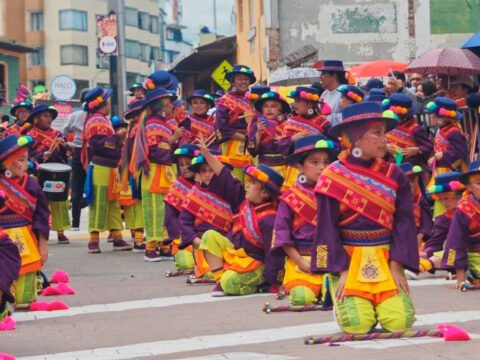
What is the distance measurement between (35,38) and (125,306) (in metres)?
80.2

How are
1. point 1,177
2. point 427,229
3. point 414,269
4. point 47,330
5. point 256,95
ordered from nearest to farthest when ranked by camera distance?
point 414,269, point 47,330, point 1,177, point 427,229, point 256,95

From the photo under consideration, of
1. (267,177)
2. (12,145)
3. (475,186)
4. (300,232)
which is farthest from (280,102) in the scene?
(12,145)

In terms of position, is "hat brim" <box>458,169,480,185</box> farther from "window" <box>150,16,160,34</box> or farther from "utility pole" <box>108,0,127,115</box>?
"window" <box>150,16,160,34</box>

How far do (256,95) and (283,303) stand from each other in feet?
15.2

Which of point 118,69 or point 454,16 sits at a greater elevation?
point 454,16

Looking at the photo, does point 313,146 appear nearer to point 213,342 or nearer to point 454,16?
point 213,342

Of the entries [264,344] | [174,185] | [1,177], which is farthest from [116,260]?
[264,344]

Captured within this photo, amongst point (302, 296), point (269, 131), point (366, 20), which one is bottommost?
point (302, 296)

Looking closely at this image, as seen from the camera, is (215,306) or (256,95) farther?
(256,95)

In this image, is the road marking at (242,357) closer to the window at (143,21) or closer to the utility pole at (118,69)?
the utility pole at (118,69)

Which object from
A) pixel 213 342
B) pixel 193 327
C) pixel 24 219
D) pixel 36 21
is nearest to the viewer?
pixel 213 342

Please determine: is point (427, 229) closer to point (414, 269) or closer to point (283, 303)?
point (283, 303)

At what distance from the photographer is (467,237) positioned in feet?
39.7

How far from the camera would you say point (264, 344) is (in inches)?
356
